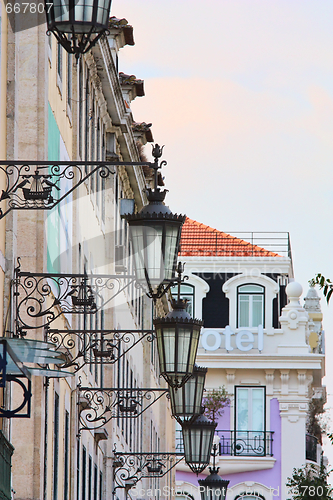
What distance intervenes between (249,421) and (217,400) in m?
2.23

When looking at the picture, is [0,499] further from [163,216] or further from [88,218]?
[88,218]

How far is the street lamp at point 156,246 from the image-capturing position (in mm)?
10609

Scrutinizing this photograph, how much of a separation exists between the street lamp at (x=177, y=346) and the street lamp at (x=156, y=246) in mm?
2847

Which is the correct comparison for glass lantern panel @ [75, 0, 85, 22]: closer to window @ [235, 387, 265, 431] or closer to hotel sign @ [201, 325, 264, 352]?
hotel sign @ [201, 325, 264, 352]

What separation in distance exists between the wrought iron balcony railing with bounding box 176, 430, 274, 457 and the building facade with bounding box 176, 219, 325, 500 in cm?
4

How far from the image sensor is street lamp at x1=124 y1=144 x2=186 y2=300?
1061cm

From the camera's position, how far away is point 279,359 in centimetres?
4653

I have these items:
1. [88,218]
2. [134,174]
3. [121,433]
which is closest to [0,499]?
[88,218]

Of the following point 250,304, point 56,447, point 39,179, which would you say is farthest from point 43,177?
point 250,304

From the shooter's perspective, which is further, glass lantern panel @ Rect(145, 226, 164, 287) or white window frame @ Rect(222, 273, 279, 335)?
white window frame @ Rect(222, 273, 279, 335)

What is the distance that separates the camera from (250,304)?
160 feet

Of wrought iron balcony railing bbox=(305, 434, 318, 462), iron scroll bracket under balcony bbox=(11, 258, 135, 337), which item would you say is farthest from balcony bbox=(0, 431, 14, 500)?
wrought iron balcony railing bbox=(305, 434, 318, 462)

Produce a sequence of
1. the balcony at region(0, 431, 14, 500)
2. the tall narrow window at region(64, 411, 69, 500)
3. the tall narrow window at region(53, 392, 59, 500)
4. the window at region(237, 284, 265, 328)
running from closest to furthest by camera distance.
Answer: the balcony at region(0, 431, 14, 500) → the tall narrow window at region(53, 392, 59, 500) → the tall narrow window at region(64, 411, 69, 500) → the window at region(237, 284, 265, 328)

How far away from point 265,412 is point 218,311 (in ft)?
15.1
